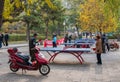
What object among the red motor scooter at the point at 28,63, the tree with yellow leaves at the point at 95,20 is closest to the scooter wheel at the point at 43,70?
the red motor scooter at the point at 28,63

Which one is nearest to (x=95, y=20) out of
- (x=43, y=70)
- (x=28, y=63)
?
(x=28, y=63)

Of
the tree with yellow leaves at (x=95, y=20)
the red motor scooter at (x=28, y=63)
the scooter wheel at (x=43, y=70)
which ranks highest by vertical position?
the tree with yellow leaves at (x=95, y=20)

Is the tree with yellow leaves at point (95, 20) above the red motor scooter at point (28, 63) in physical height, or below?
above

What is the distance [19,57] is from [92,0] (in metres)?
35.2

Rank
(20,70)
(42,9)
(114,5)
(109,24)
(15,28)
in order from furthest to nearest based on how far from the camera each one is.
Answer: (15,28) → (42,9) → (109,24) → (20,70) → (114,5)

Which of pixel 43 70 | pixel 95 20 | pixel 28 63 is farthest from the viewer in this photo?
pixel 95 20

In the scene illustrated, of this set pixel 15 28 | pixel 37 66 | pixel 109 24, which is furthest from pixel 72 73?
pixel 15 28

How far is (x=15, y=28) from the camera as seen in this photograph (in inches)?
3241

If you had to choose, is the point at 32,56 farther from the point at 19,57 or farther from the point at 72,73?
the point at 72,73

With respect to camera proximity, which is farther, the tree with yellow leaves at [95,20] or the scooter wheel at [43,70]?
the tree with yellow leaves at [95,20]

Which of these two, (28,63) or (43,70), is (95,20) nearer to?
(28,63)

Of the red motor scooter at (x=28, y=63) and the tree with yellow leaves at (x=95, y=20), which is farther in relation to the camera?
the tree with yellow leaves at (x=95, y=20)

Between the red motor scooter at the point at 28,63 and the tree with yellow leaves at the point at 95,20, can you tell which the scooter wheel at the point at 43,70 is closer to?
the red motor scooter at the point at 28,63

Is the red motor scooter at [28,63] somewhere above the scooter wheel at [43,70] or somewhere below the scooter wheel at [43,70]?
above
